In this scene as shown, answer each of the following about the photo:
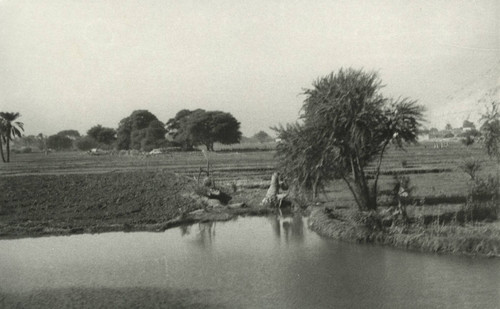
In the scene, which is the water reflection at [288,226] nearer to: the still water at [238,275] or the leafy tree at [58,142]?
the still water at [238,275]

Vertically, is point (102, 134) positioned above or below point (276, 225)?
above

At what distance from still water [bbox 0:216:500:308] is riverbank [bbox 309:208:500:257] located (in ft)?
1.82

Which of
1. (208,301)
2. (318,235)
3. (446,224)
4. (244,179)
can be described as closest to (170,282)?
(208,301)

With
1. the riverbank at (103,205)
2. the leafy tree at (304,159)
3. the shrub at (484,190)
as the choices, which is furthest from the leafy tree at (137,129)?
the shrub at (484,190)

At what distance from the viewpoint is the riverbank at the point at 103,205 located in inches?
831

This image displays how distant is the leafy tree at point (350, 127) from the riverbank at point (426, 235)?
2.41 meters

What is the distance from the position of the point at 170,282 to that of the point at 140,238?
6.53 m

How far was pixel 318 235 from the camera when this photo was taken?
61.2 ft

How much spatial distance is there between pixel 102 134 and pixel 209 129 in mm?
46845

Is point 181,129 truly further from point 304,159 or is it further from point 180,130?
point 304,159

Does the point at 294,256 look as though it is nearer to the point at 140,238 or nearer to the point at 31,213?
the point at 140,238

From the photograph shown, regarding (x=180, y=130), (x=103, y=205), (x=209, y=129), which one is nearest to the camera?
(x=103, y=205)

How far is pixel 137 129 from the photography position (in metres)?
118

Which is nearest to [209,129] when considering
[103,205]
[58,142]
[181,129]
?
[181,129]
